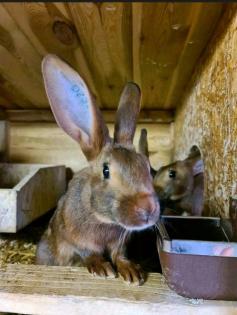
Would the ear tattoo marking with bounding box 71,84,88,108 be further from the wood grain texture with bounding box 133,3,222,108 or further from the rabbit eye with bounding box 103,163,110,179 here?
the wood grain texture with bounding box 133,3,222,108

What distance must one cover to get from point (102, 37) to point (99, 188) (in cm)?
68

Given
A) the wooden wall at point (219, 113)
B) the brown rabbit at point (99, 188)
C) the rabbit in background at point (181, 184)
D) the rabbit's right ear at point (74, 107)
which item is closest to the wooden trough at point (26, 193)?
the brown rabbit at point (99, 188)

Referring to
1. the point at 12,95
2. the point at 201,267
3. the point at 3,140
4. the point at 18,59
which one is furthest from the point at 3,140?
the point at 201,267

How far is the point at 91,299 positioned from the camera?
877mm

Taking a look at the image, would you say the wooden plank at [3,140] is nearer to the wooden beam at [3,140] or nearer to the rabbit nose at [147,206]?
the wooden beam at [3,140]

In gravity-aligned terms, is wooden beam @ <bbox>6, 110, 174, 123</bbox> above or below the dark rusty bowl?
above

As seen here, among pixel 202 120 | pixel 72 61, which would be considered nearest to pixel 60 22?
pixel 72 61

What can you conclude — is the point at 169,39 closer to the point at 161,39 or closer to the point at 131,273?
the point at 161,39

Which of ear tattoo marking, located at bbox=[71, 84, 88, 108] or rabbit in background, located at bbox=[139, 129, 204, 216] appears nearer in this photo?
ear tattoo marking, located at bbox=[71, 84, 88, 108]

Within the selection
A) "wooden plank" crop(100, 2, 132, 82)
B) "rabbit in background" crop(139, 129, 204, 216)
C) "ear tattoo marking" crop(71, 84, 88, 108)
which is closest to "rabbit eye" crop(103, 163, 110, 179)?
"ear tattoo marking" crop(71, 84, 88, 108)

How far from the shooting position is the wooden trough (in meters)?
1.57

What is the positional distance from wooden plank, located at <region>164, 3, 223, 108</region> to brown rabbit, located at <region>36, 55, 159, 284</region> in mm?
338

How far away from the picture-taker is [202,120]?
5.60 feet

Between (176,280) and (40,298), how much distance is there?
325mm
